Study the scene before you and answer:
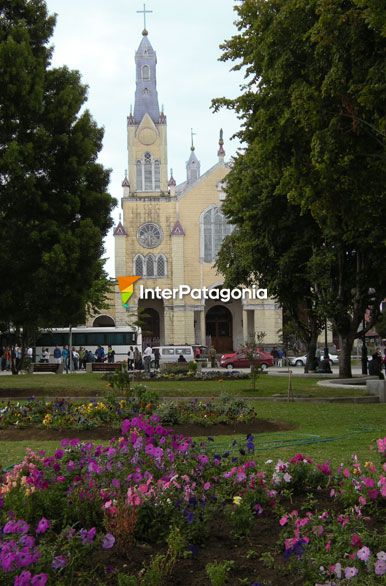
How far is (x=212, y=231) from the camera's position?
59250 millimetres

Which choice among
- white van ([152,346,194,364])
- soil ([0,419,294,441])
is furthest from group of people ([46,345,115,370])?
soil ([0,419,294,441])

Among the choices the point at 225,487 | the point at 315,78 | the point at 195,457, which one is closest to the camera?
the point at 225,487

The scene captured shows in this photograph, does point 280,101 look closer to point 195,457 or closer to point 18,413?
point 18,413

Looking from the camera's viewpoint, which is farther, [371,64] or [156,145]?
[156,145]

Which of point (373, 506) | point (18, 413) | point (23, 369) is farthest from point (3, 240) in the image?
point (23, 369)

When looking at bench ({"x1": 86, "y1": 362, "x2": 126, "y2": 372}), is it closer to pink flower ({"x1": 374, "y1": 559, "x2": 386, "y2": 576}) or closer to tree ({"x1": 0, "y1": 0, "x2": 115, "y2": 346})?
tree ({"x1": 0, "y1": 0, "x2": 115, "y2": 346})

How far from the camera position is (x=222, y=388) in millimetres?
20750

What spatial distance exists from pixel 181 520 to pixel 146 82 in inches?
2378

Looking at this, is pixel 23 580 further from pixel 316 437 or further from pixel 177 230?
pixel 177 230

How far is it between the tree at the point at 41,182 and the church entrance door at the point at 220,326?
4327cm

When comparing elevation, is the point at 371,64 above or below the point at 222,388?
above

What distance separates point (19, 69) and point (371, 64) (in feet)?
27.8

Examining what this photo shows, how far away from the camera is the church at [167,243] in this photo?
57469mm

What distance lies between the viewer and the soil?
33.9 feet
